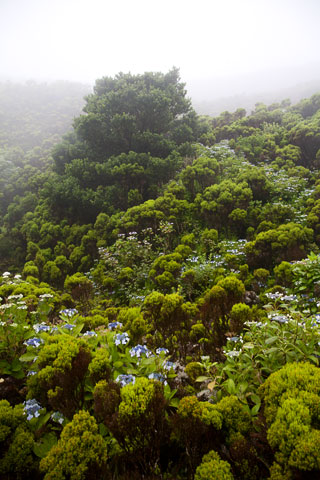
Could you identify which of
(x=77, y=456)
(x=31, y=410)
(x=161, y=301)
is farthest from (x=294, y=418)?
(x=161, y=301)

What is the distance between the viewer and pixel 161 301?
10.7 ft

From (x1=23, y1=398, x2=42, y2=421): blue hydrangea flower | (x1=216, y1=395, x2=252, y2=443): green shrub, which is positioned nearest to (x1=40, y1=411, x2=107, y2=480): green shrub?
(x1=23, y1=398, x2=42, y2=421): blue hydrangea flower

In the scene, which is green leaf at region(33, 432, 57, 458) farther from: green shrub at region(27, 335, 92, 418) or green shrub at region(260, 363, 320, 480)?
green shrub at region(260, 363, 320, 480)

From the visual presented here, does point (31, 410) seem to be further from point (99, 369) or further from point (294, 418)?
point (294, 418)

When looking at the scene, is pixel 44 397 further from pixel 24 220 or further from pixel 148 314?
pixel 24 220

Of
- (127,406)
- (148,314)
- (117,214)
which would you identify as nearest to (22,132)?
(117,214)

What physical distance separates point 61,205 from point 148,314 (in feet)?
26.1

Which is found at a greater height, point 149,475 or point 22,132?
point 22,132

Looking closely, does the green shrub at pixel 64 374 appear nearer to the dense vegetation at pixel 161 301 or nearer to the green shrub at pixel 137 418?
the dense vegetation at pixel 161 301

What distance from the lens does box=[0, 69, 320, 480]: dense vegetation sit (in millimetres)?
1512

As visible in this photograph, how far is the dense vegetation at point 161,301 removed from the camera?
1.51 meters

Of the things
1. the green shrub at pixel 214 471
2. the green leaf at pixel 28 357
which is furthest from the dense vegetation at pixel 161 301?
the green leaf at pixel 28 357

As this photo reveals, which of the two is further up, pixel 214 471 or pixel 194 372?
pixel 214 471

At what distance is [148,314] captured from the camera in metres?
3.65
